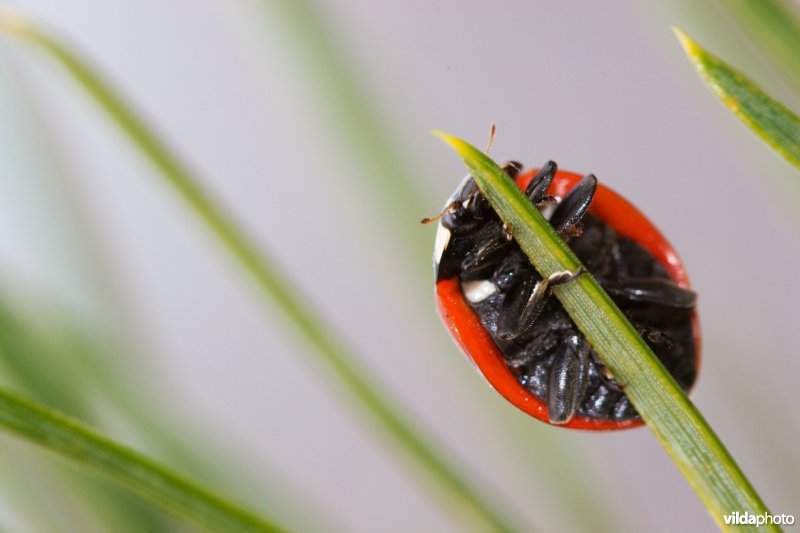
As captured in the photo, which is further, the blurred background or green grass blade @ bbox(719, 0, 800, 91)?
the blurred background

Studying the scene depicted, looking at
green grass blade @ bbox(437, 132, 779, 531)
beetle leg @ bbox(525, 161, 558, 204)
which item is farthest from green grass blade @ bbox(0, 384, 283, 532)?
beetle leg @ bbox(525, 161, 558, 204)

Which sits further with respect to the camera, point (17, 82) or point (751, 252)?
point (751, 252)

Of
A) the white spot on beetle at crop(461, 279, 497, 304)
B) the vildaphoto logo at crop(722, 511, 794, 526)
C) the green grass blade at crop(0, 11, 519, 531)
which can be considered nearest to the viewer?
the vildaphoto logo at crop(722, 511, 794, 526)

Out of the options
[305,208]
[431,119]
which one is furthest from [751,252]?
[305,208]

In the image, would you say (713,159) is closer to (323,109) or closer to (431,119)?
(431,119)

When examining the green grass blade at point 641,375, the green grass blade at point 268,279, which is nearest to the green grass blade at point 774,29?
the green grass blade at point 641,375

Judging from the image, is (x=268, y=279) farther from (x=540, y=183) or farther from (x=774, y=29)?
(x=774, y=29)

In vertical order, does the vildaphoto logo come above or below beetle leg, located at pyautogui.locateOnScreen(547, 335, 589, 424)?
above

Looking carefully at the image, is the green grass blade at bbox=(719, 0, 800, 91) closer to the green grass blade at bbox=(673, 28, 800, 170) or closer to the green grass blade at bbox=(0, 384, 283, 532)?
the green grass blade at bbox=(673, 28, 800, 170)
